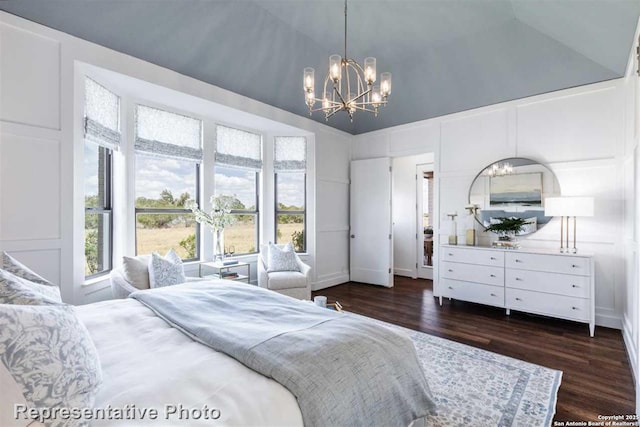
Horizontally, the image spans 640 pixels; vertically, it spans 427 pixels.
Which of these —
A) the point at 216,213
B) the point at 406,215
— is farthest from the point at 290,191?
the point at 406,215

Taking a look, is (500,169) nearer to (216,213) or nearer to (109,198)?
(216,213)

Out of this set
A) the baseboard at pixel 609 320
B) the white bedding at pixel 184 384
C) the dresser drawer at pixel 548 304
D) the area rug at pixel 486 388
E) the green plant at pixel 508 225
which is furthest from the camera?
the green plant at pixel 508 225

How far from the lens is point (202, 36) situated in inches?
130

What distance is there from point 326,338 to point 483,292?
337 centimetres

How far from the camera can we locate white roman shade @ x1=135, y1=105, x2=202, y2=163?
3.82 meters

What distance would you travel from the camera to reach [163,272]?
10.3 feet

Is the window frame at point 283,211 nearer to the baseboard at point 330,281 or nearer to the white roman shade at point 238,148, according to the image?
the white roman shade at point 238,148

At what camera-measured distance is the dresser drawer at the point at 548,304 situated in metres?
3.33

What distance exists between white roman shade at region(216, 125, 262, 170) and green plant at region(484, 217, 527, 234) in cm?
372

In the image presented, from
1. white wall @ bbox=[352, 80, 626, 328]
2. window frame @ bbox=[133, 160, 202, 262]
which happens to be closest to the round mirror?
white wall @ bbox=[352, 80, 626, 328]

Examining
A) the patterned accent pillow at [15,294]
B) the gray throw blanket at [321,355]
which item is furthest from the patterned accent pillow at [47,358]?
the gray throw blanket at [321,355]

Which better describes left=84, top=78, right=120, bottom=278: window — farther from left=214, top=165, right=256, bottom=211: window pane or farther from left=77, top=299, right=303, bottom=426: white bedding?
left=77, top=299, right=303, bottom=426: white bedding

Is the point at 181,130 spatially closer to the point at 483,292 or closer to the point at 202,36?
the point at 202,36

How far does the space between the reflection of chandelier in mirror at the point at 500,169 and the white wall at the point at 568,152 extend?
0.13 m
